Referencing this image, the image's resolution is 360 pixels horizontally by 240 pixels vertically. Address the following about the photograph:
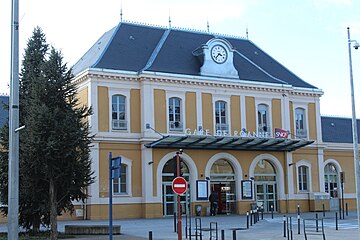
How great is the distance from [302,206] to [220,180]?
23.4 feet

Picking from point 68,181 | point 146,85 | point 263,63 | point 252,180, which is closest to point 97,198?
point 146,85

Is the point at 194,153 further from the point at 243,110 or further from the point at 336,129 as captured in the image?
the point at 336,129

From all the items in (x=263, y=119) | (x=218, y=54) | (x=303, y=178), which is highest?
(x=218, y=54)

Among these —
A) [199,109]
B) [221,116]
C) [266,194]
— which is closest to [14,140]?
[199,109]

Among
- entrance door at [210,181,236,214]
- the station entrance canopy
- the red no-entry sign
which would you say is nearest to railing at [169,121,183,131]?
the station entrance canopy

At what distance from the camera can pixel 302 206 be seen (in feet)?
142

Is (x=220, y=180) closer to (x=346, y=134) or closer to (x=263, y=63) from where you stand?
(x=263, y=63)

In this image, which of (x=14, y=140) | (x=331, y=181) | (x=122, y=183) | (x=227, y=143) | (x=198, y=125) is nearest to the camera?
(x=14, y=140)

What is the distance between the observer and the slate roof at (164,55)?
39188mm

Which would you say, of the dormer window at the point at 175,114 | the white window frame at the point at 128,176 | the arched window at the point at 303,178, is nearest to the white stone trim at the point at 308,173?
the arched window at the point at 303,178

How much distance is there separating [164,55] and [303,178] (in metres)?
14.3

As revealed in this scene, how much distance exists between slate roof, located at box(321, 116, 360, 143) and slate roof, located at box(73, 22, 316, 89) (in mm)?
5828

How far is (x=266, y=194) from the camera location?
1672 inches

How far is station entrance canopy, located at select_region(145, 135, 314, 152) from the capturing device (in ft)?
122
